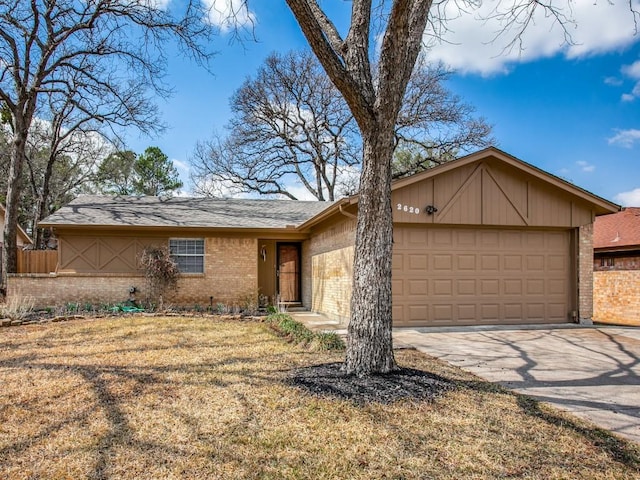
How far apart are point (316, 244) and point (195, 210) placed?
4.79 metres

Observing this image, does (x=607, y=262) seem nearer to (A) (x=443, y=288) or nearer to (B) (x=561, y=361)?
(A) (x=443, y=288)

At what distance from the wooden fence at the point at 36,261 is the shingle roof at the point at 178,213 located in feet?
6.98

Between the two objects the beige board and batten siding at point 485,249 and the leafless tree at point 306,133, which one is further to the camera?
the leafless tree at point 306,133

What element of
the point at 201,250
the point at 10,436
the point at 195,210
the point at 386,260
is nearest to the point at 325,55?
the point at 386,260

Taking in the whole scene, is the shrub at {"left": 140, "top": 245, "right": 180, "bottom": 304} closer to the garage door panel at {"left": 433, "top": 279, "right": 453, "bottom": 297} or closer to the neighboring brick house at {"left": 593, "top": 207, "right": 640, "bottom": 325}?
the garage door panel at {"left": 433, "top": 279, "right": 453, "bottom": 297}

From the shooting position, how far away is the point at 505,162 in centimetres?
1009

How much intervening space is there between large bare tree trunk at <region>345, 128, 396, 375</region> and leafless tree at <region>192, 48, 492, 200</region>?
18669 mm

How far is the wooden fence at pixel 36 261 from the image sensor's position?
15750mm

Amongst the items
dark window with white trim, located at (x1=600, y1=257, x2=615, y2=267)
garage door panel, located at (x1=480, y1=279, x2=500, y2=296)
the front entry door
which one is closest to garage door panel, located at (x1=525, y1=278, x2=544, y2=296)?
garage door panel, located at (x1=480, y1=279, x2=500, y2=296)

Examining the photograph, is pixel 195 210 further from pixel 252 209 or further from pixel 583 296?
pixel 583 296

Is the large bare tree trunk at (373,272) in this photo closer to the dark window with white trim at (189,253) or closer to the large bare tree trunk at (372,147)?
the large bare tree trunk at (372,147)

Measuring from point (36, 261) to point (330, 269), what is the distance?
11.0 meters

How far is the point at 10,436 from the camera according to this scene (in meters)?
3.82

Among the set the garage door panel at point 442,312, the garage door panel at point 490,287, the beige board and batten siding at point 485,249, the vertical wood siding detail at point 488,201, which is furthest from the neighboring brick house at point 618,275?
the garage door panel at point 442,312
